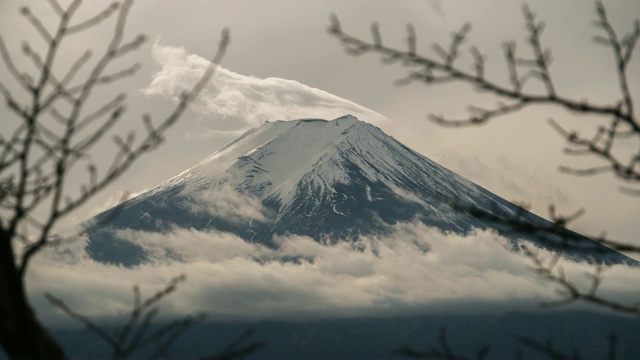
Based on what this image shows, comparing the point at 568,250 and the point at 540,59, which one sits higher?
the point at 540,59

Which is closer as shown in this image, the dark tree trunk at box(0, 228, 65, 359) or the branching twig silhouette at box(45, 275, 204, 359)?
the dark tree trunk at box(0, 228, 65, 359)

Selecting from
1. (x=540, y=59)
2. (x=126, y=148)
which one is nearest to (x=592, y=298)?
(x=540, y=59)

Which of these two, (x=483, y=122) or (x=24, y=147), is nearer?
(x=24, y=147)

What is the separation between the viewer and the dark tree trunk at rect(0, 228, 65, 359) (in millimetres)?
3756

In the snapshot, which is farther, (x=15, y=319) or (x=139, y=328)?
(x=139, y=328)

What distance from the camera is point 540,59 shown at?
16.6 feet

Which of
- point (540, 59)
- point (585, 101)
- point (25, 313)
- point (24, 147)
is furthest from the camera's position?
point (540, 59)

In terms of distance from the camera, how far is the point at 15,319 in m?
3.76

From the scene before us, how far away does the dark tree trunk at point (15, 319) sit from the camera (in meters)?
3.76

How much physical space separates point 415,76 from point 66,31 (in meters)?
1.85

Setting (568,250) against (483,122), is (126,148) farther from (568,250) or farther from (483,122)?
(568,250)

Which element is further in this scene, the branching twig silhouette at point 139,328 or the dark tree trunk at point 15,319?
the branching twig silhouette at point 139,328

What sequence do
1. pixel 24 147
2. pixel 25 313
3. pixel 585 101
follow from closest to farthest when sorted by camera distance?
pixel 25 313
pixel 24 147
pixel 585 101

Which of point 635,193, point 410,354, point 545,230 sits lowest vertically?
point 410,354
